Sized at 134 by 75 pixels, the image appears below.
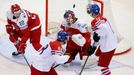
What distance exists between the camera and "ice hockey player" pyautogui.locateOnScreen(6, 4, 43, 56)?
378cm

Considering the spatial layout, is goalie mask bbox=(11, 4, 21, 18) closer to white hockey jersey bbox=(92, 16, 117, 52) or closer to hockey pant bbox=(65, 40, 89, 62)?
hockey pant bbox=(65, 40, 89, 62)

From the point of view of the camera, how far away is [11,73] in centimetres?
405

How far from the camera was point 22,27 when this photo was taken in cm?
379

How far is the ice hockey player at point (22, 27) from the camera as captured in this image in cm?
378

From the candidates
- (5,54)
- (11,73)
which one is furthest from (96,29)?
(5,54)

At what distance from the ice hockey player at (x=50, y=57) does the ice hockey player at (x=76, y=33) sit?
1.95 ft

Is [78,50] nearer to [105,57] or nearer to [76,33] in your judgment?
[76,33]

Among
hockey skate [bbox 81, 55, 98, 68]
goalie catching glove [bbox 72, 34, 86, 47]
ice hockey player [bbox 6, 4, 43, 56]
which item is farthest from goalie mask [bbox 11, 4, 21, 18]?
hockey skate [bbox 81, 55, 98, 68]

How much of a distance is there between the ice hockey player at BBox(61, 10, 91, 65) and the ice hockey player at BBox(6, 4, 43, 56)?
1.12ft

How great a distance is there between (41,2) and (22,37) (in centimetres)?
274

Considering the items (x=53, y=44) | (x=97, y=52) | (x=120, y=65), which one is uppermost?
(x=53, y=44)

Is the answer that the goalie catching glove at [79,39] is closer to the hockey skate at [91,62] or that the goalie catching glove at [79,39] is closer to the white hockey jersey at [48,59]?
the hockey skate at [91,62]

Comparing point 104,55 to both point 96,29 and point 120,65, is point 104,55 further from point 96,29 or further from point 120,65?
point 120,65

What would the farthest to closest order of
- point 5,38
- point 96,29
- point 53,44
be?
point 5,38, point 96,29, point 53,44
